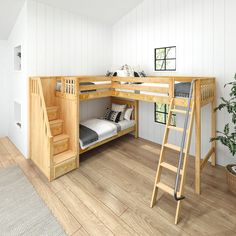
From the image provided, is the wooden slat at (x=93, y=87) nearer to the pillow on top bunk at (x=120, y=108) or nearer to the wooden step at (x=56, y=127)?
the wooden step at (x=56, y=127)

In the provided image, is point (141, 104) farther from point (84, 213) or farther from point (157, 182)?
point (84, 213)

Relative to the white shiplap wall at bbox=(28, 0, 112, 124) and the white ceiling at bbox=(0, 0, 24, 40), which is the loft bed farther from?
the white ceiling at bbox=(0, 0, 24, 40)

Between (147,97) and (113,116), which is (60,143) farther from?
(147,97)

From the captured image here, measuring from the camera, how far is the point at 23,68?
3199mm

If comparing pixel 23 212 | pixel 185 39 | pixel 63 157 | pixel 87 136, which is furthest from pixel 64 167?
pixel 185 39

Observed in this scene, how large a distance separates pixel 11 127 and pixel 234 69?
14.2 ft

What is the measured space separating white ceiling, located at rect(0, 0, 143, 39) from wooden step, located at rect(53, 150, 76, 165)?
2.51 metres

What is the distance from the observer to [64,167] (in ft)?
9.18

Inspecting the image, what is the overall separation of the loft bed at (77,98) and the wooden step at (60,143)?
0.04 metres

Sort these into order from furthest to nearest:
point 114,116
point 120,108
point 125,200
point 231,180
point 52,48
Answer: point 120,108 → point 114,116 → point 52,48 → point 231,180 → point 125,200

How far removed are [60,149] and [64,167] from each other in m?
0.33

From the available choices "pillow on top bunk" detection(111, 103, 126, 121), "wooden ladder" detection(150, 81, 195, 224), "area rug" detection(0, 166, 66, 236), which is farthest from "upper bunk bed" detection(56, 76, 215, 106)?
"area rug" detection(0, 166, 66, 236)

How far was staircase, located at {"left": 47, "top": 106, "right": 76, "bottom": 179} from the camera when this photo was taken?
8.98 ft

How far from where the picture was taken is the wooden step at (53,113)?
322cm
